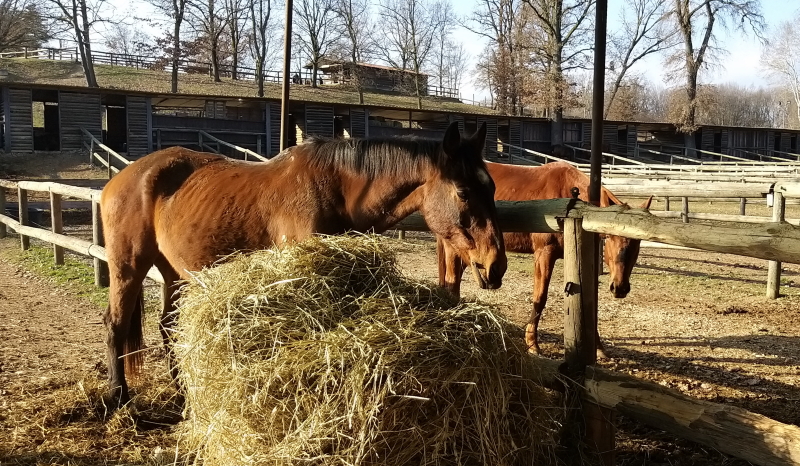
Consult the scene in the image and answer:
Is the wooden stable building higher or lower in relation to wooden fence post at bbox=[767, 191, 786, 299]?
higher

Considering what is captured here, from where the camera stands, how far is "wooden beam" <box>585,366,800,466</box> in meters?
2.34

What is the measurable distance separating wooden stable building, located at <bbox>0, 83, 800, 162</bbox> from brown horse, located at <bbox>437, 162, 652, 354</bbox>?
35.5 feet

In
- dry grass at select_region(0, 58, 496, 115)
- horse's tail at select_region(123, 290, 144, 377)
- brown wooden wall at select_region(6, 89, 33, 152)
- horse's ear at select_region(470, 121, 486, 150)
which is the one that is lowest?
horse's tail at select_region(123, 290, 144, 377)

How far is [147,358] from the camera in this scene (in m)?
5.12

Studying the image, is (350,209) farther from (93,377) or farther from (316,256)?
(93,377)

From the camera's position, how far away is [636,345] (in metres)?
5.69

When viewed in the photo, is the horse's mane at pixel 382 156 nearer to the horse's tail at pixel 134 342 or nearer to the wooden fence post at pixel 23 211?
the horse's tail at pixel 134 342

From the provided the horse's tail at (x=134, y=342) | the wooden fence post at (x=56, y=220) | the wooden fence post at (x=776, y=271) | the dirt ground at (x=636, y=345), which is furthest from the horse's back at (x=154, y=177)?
the wooden fence post at (x=776, y=271)

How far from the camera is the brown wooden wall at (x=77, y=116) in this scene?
24.0 meters

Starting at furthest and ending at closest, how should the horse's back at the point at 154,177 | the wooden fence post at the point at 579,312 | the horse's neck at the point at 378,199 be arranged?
1. the horse's back at the point at 154,177
2. the horse's neck at the point at 378,199
3. the wooden fence post at the point at 579,312

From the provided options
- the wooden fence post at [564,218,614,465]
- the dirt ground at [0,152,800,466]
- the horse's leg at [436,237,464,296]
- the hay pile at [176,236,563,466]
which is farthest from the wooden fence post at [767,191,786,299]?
the hay pile at [176,236,563,466]

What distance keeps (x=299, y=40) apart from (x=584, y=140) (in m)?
25.5

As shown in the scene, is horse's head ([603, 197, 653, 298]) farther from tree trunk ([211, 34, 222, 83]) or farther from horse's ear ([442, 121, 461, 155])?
tree trunk ([211, 34, 222, 83])

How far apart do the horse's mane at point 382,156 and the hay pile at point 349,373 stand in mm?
912
